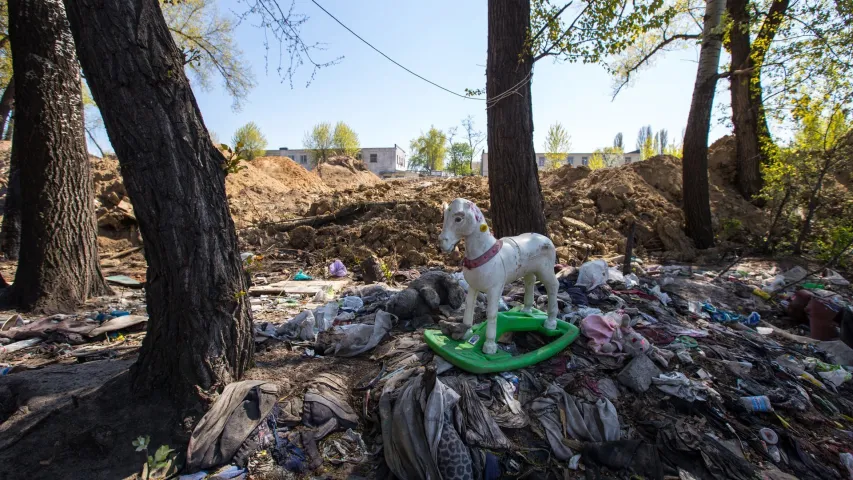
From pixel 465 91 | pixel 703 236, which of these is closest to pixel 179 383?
pixel 465 91

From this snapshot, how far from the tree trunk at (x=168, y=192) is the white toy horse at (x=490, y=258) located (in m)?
1.45

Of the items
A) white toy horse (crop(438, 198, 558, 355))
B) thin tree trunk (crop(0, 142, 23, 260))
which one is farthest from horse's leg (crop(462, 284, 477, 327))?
thin tree trunk (crop(0, 142, 23, 260))

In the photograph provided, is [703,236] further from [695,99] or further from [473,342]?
[473,342]

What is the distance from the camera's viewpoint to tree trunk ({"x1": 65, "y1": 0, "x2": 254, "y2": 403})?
7.39ft

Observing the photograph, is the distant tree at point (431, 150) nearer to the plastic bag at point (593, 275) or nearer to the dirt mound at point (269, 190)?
the dirt mound at point (269, 190)

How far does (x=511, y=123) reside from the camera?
17.2 feet

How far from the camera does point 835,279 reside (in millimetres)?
5957

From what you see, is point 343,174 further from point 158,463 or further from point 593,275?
point 158,463

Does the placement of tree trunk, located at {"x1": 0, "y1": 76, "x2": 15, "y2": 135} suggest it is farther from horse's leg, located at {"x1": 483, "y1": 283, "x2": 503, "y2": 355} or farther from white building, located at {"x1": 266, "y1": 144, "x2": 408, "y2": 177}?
white building, located at {"x1": 266, "y1": 144, "x2": 408, "y2": 177}

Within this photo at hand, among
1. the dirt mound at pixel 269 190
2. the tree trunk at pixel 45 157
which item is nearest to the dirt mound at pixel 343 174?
the dirt mound at pixel 269 190

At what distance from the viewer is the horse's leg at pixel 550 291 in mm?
3180

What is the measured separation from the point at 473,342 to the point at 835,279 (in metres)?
6.36

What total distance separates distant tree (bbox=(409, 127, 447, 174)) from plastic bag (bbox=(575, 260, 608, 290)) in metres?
42.9

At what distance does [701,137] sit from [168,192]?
9057mm
